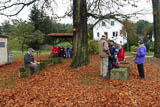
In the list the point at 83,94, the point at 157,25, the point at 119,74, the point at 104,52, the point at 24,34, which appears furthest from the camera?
the point at 24,34

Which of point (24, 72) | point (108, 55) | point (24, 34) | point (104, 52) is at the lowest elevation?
point (24, 72)

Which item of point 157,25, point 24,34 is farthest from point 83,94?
point 24,34

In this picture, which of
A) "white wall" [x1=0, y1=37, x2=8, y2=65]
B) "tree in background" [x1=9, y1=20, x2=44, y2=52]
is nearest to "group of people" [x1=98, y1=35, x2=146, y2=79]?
"white wall" [x1=0, y1=37, x2=8, y2=65]

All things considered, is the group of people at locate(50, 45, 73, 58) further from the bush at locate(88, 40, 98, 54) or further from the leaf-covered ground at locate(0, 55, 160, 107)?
the leaf-covered ground at locate(0, 55, 160, 107)

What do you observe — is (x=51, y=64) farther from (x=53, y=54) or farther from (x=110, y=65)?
(x=53, y=54)

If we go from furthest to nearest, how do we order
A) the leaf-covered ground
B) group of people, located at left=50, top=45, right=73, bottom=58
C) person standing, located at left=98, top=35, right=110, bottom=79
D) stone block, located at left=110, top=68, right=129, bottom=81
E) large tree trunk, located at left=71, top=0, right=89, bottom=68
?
group of people, located at left=50, top=45, right=73, bottom=58 → large tree trunk, located at left=71, top=0, right=89, bottom=68 → person standing, located at left=98, top=35, right=110, bottom=79 → stone block, located at left=110, top=68, right=129, bottom=81 → the leaf-covered ground

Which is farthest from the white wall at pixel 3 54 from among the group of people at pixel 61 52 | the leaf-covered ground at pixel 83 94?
the leaf-covered ground at pixel 83 94

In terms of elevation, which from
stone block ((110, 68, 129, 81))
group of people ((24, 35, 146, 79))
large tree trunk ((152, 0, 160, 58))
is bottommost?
stone block ((110, 68, 129, 81))

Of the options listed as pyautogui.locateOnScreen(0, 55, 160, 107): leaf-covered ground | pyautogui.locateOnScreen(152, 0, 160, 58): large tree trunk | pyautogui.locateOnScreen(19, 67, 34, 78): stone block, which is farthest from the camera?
pyautogui.locateOnScreen(152, 0, 160, 58): large tree trunk

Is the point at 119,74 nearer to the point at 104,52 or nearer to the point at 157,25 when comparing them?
the point at 104,52

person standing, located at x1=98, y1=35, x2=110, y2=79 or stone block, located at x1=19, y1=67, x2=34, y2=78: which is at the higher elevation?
person standing, located at x1=98, y1=35, x2=110, y2=79

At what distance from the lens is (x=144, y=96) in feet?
16.8

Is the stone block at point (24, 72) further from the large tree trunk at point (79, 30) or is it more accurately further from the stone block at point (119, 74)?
the stone block at point (119, 74)

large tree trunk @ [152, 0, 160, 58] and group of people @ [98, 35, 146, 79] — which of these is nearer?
group of people @ [98, 35, 146, 79]
